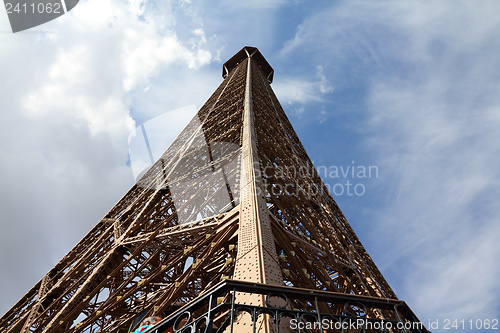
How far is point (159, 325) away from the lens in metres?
3.90

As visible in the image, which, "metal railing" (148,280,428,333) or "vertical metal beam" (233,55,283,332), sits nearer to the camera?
"metal railing" (148,280,428,333)

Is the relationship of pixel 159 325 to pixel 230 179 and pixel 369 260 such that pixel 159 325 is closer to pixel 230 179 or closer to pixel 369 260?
pixel 230 179

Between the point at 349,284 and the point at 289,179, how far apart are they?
4224 mm

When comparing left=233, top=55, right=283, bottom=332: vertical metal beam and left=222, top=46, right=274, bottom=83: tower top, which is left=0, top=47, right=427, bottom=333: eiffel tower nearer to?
left=233, top=55, right=283, bottom=332: vertical metal beam

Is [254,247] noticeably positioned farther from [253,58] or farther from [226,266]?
[253,58]

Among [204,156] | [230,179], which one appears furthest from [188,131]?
[230,179]

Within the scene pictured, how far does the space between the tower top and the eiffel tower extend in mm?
23207

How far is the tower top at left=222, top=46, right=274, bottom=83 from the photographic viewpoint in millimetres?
42094

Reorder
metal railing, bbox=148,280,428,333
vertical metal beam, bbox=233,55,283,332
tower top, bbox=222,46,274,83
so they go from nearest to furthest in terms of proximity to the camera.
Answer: metal railing, bbox=148,280,428,333 → vertical metal beam, bbox=233,55,283,332 → tower top, bbox=222,46,274,83

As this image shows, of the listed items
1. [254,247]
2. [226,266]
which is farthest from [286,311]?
[226,266]

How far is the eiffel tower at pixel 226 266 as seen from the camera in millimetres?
3881

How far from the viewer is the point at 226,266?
21.3 feet

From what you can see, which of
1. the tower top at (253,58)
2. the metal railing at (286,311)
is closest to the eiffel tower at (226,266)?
the metal railing at (286,311)

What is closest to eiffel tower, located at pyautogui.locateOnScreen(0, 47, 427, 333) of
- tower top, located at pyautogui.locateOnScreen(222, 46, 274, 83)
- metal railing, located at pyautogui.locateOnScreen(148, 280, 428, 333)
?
metal railing, located at pyautogui.locateOnScreen(148, 280, 428, 333)
